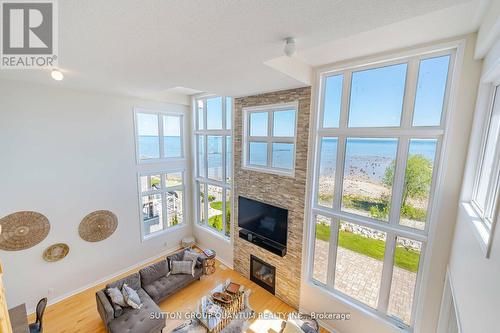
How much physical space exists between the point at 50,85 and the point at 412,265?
7648 mm

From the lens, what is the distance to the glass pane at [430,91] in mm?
2961

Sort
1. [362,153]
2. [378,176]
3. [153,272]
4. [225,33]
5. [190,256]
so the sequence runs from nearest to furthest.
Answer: [225,33], [378,176], [362,153], [153,272], [190,256]

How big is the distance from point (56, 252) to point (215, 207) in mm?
3869

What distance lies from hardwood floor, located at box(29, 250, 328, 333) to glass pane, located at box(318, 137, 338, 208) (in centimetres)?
265

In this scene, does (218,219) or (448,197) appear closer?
(448,197)

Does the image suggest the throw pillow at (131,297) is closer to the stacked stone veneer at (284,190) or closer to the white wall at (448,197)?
the stacked stone veneer at (284,190)

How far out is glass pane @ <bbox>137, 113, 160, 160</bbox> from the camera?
5927mm

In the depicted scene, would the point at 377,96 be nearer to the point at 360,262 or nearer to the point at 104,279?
the point at 360,262

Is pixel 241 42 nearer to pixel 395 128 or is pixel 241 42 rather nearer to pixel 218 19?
pixel 218 19

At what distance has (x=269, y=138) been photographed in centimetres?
488

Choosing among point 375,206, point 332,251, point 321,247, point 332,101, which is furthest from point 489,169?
point 321,247

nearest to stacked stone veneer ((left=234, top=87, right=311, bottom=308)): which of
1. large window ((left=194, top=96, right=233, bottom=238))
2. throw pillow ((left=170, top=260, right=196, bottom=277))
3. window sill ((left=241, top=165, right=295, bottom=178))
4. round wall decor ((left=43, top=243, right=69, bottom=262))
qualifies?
window sill ((left=241, top=165, right=295, bottom=178))

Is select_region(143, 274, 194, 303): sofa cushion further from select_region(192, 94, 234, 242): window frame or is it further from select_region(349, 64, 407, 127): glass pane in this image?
select_region(349, 64, 407, 127): glass pane

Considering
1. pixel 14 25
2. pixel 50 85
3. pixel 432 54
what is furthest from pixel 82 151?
pixel 432 54
